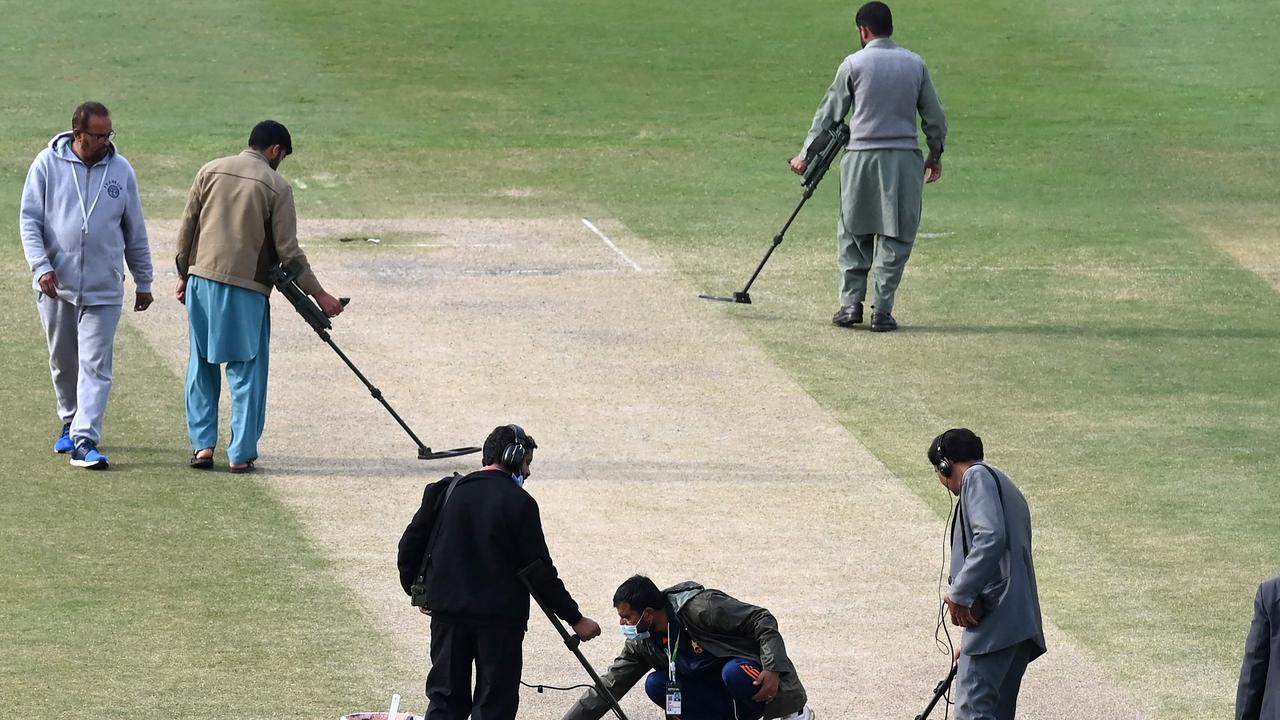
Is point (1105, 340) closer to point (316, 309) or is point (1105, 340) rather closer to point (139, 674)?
point (316, 309)

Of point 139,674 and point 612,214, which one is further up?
point 139,674

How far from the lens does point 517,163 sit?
1975 centimetres

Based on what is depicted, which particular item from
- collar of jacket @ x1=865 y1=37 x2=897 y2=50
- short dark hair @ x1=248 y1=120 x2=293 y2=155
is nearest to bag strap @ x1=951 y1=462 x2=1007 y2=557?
short dark hair @ x1=248 y1=120 x2=293 y2=155

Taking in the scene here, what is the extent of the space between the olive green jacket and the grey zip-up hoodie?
171 inches

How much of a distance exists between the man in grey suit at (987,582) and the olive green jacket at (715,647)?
714mm

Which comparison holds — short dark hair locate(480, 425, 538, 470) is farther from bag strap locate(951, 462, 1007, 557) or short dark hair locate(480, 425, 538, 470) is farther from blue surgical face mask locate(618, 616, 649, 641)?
bag strap locate(951, 462, 1007, 557)

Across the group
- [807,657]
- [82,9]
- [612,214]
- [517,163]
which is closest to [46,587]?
[807,657]

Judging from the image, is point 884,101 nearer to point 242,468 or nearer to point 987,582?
point 242,468

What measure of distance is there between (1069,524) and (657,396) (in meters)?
3.11

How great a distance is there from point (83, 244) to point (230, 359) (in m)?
1.00

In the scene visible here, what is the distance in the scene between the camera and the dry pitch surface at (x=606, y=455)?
913 cm

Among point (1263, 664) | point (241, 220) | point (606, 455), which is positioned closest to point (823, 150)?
point (606, 455)

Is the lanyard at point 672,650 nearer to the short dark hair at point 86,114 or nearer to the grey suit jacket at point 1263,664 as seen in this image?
the grey suit jacket at point 1263,664

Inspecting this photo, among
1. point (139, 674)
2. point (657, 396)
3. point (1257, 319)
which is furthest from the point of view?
point (1257, 319)
